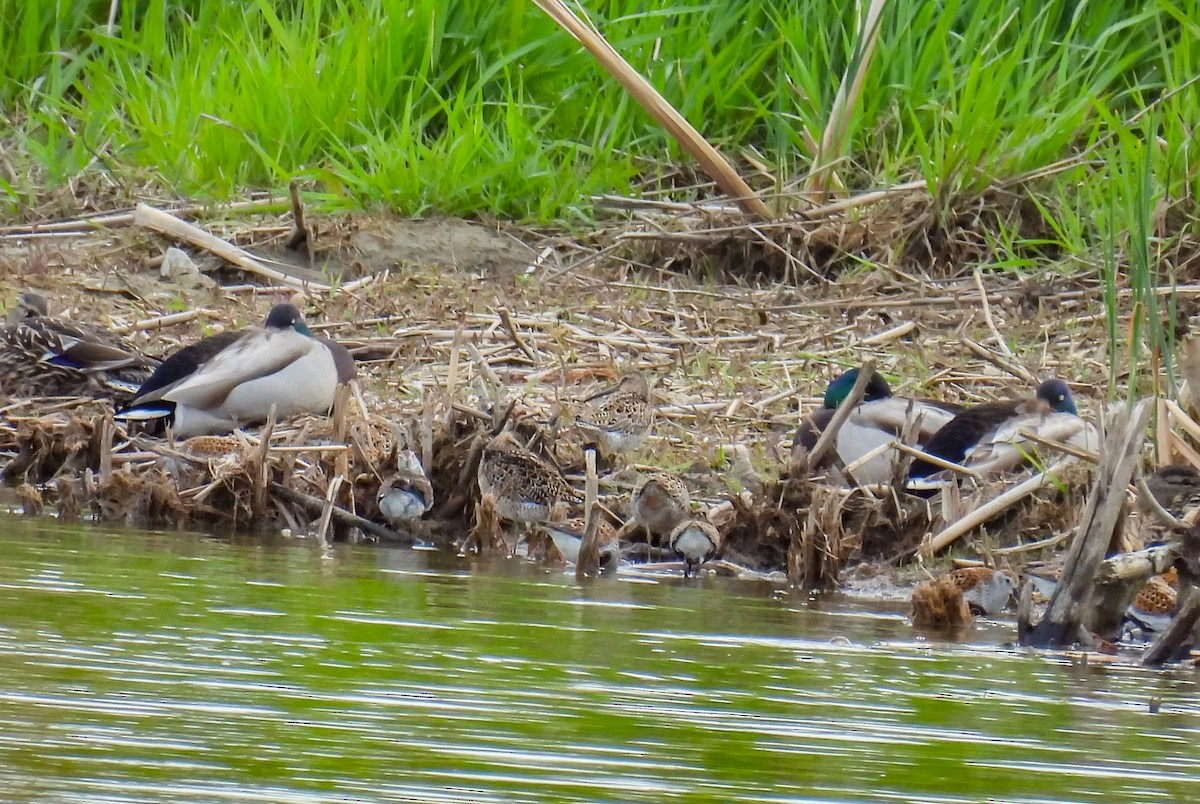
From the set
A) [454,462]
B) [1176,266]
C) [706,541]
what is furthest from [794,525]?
[1176,266]

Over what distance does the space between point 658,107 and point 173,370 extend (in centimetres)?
312

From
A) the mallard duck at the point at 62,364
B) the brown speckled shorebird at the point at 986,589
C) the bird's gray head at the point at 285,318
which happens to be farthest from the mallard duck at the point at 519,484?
the mallard duck at the point at 62,364

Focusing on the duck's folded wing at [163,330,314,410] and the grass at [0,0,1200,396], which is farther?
the grass at [0,0,1200,396]

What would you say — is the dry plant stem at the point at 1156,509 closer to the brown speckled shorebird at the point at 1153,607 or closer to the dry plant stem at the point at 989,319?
the brown speckled shorebird at the point at 1153,607

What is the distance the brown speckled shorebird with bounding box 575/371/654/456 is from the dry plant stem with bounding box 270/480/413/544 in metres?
0.91

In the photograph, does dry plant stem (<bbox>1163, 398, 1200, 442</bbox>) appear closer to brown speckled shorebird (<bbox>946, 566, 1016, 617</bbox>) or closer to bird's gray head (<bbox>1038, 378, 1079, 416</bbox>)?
brown speckled shorebird (<bbox>946, 566, 1016, 617</bbox>)

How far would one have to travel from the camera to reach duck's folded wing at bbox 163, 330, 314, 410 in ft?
26.3

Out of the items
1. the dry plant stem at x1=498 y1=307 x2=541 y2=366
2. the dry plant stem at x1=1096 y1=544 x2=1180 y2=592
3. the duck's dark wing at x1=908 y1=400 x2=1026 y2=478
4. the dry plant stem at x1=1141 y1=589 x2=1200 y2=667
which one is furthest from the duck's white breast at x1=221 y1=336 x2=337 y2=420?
the dry plant stem at x1=1141 y1=589 x2=1200 y2=667

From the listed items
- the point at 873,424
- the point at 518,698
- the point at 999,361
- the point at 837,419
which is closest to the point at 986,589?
the point at 837,419

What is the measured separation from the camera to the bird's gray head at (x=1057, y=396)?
7312 millimetres

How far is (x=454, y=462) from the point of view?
22.1 ft

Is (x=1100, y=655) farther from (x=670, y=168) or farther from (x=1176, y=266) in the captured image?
Answer: (x=670, y=168)

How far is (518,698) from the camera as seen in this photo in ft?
12.7

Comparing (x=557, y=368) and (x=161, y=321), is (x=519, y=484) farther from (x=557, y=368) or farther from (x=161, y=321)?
(x=161, y=321)
